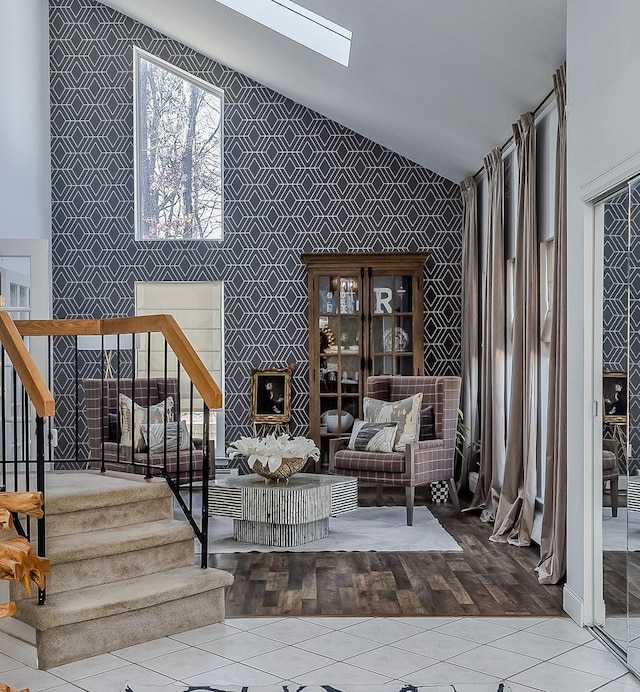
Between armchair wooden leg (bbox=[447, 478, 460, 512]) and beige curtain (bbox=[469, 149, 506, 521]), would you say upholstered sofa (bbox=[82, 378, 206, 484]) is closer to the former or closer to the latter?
armchair wooden leg (bbox=[447, 478, 460, 512])

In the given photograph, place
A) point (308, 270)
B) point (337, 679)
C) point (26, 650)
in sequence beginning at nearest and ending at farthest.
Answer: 1. point (337, 679)
2. point (26, 650)
3. point (308, 270)

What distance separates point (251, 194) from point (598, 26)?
490 centimetres

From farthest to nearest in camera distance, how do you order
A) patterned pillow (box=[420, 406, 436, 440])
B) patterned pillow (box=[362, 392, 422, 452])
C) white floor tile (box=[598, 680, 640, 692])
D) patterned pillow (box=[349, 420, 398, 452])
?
patterned pillow (box=[420, 406, 436, 440]) → patterned pillow (box=[362, 392, 422, 452]) → patterned pillow (box=[349, 420, 398, 452]) → white floor tile (box=[598, 680, 640, 692])

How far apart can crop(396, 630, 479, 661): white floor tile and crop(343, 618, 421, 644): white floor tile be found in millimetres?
54

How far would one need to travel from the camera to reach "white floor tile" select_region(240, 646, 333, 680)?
136 inches

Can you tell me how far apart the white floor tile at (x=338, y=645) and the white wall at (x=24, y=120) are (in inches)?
172

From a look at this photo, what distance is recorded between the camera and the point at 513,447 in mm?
5844

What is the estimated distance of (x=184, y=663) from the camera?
3.54 m

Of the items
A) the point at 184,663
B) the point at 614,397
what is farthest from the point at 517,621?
the point at 184,663

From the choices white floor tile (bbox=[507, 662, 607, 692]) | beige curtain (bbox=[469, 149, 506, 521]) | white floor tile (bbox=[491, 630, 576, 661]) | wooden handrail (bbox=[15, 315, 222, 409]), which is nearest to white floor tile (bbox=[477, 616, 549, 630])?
white floor tile (bbox=[491, 630, 576, 661])

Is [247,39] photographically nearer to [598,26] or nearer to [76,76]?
[76,76]

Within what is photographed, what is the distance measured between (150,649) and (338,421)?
432 centimetres

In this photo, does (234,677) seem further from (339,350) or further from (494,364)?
(339,350)

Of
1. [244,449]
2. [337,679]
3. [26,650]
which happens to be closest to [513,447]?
[244,449]
